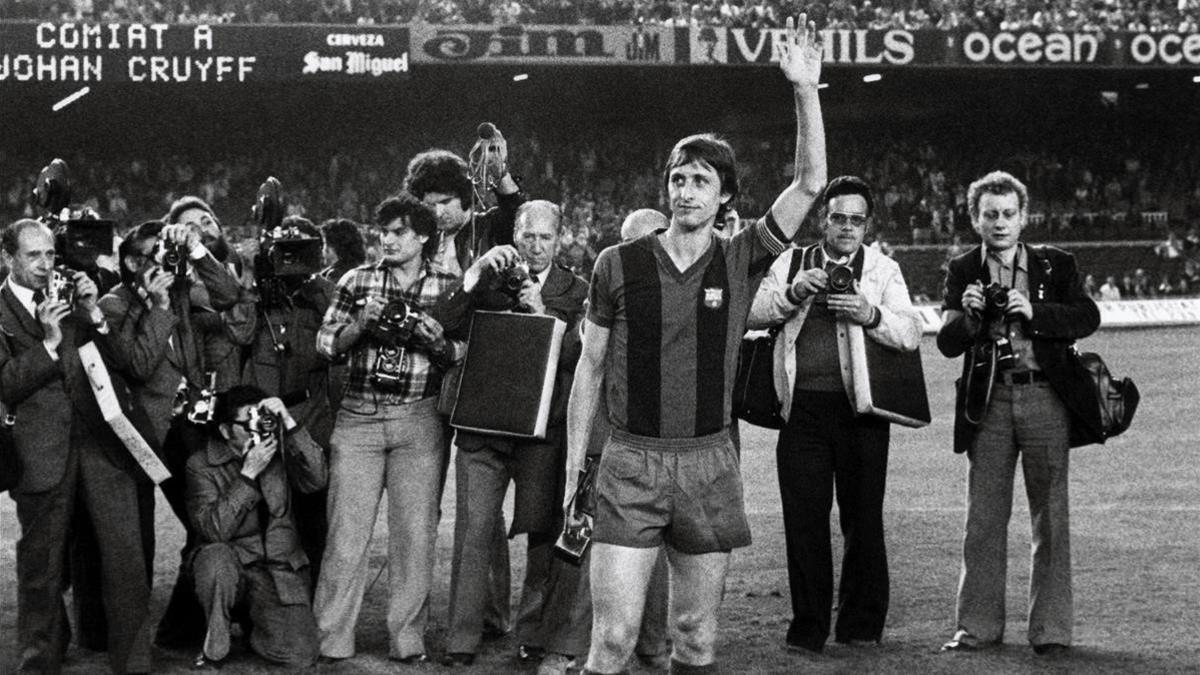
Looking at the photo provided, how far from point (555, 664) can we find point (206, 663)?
A: 1391 mm

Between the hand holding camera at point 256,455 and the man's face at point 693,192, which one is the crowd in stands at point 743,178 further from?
the man's face at point 693,192

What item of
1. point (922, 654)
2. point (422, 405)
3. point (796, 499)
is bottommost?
point (922, 654)

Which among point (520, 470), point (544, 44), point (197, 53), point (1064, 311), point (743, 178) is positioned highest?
point (544, 44)

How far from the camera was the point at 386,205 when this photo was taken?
631 cm

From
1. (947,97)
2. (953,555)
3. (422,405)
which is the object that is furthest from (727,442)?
(947,97)

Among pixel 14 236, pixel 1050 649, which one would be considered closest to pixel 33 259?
pixel 14 236

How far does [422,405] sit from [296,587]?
882 millimetres

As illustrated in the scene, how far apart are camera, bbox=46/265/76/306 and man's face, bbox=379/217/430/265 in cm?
121

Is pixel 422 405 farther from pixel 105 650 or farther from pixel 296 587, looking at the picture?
pixel 105 650

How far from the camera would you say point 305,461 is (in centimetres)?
636

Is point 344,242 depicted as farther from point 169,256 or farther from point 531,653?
point 531,653

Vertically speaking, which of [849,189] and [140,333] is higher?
[849,189]

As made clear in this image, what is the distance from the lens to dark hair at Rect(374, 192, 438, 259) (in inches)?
249

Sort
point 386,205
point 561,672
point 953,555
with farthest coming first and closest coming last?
1. point 953,555
2. point 386,205
3. point 561,672
